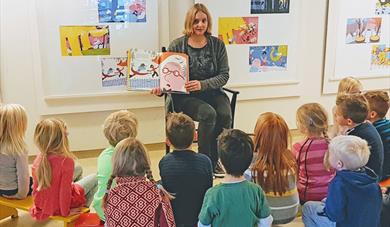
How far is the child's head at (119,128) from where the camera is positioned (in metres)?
2.42

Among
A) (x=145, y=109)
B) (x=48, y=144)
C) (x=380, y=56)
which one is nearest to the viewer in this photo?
(x=48, y=144)

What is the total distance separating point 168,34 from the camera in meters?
3.94

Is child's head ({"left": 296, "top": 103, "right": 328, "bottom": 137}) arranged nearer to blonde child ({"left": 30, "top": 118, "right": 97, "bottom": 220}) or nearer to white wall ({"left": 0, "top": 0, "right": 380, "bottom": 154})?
blonde child ({"left": 30, "top": 118, "right": 97, "bottom": 220})

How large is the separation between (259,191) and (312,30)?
2.90m

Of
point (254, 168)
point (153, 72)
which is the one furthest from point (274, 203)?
point (153, 72)

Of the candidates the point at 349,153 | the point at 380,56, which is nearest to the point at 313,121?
the point at 349,153

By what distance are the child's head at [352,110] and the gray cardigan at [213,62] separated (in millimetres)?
1098

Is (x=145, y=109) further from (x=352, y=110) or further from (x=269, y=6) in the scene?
(x=352, y=110)

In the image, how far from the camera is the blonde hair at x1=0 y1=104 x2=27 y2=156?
7.85 feet

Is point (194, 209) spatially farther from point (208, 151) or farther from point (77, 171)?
point (208, 151)

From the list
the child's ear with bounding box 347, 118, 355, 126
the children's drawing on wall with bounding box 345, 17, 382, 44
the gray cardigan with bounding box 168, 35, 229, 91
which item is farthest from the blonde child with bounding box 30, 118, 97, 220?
the children's drawing on wall with bounding box 345, 17, 382, 44

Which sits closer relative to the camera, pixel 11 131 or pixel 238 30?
pixel 11 131

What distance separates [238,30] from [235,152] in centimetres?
240

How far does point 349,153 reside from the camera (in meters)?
1.97
